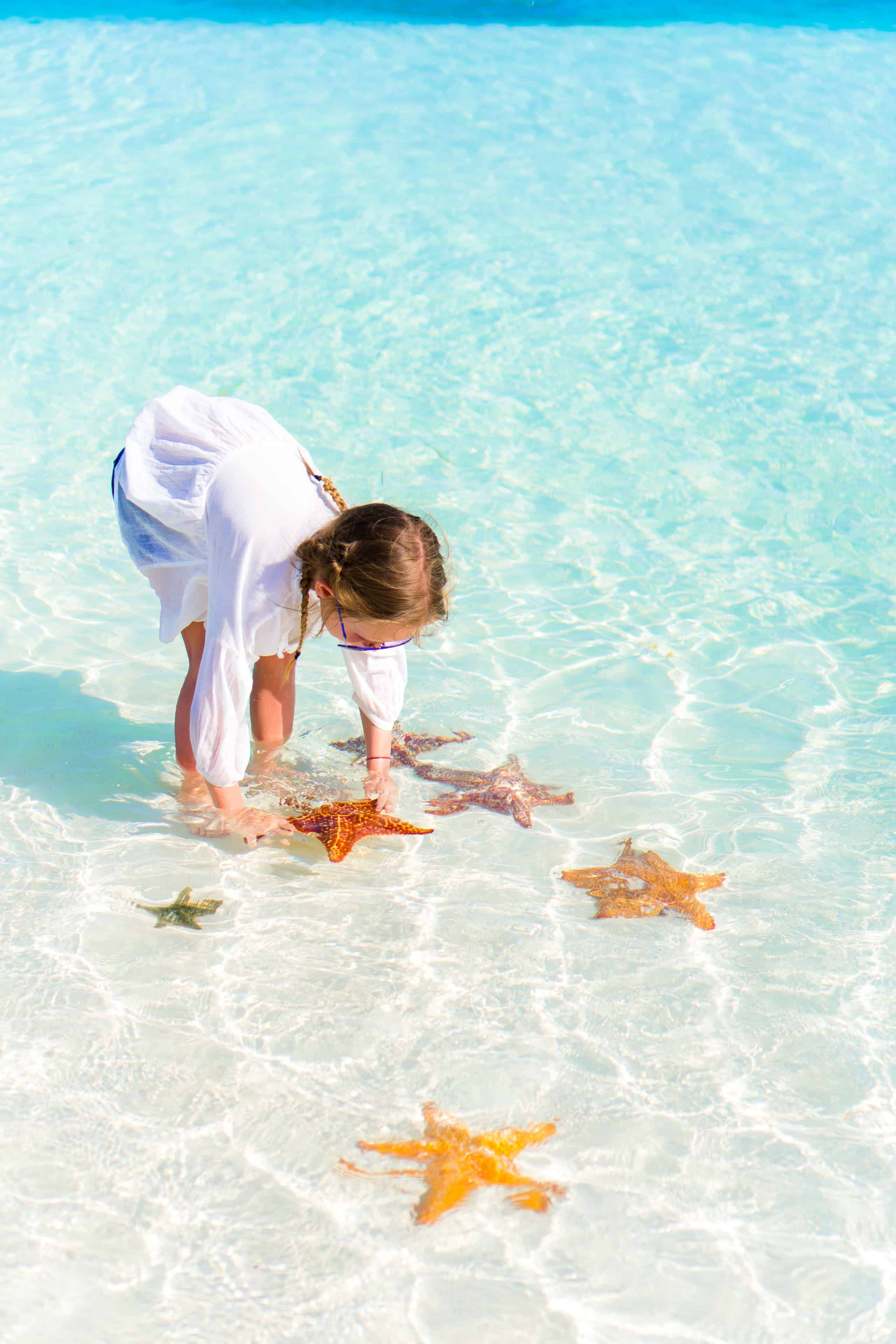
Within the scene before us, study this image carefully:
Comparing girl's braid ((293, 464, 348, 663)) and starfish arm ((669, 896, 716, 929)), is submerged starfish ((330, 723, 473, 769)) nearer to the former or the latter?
girl's braid ((293, 464, 348, 663))

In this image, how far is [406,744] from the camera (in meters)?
4.35

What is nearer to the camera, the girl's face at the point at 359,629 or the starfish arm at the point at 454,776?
the girl's face at the point at 359,629

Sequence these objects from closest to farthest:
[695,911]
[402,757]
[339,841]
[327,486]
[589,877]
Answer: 1. [327,486]
2. [339,841]
3. [695,911]
4. [589,877]
5. [402,757]

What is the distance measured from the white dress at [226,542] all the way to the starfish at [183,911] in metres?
0.39

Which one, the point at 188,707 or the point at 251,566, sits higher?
the point at 251,566

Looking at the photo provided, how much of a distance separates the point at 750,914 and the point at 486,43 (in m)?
13.9

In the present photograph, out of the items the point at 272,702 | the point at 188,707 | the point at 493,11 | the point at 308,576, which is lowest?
the point at 272,702

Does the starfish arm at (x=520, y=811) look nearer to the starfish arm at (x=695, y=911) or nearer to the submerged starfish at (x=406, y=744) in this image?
the submerged starfish at (x=406, y=744)

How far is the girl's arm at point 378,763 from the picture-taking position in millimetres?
3676

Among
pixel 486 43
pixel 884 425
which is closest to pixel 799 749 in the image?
pixel 884 425

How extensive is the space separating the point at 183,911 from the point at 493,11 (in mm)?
15877

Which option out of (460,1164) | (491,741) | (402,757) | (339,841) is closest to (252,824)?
(339,841)

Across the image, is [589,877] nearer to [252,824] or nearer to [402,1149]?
[252,824]

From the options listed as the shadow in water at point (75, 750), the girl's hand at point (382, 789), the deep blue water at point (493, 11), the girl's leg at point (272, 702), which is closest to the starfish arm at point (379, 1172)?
the girl's hand at point (382, 789)
